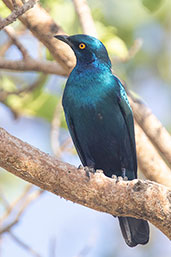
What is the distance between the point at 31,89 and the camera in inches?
255

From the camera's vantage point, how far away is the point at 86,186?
4.29 metres

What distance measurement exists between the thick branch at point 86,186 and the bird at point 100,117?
0.89m

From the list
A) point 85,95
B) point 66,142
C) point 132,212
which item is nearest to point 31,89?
point 66,142

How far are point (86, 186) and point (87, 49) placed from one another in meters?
1.82

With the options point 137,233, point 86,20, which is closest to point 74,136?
point 137,233

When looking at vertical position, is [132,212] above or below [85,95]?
below

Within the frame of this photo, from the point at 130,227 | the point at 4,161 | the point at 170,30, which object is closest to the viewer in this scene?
the point at 4,161

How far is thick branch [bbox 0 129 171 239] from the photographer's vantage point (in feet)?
13.5

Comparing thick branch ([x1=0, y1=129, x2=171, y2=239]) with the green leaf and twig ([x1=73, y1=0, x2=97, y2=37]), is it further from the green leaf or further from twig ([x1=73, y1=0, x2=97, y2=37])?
twig ([x1=73, y1=0, x2=97, y2=37])

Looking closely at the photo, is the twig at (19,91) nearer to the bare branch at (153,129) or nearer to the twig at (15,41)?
the twig at (15,41)

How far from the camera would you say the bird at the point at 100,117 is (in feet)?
17.2

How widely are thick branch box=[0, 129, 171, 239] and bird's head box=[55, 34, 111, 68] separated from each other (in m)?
1.63

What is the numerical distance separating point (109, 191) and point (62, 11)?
8.83ft

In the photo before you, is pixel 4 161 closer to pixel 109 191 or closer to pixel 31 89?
pixel 109 191
